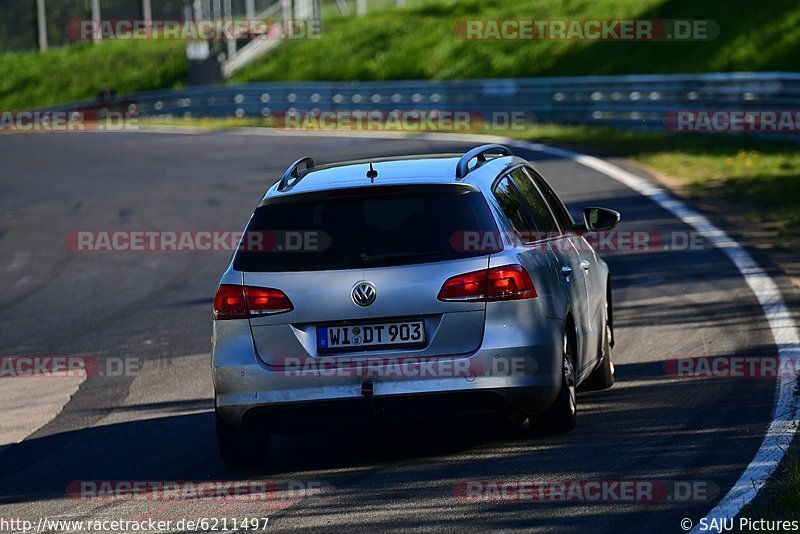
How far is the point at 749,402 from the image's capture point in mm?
8633

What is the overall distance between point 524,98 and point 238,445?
27.5 m

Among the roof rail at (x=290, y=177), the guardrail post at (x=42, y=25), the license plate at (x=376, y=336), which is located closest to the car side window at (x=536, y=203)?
the roof rail at (x=290, y=177)

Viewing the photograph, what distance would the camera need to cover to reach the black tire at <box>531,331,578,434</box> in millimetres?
7926

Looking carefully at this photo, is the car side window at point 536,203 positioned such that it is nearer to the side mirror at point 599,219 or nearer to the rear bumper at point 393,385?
the side mirror at point 599,219

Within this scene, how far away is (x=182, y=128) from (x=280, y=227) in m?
34.1

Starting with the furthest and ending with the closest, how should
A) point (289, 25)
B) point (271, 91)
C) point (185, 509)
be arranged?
point (289, 25) → point (271, 91) → point (185, 509)

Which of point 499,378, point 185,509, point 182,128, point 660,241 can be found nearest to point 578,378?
point 499,378

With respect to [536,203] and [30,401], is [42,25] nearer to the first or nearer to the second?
[30,401]

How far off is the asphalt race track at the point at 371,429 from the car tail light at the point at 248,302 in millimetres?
868

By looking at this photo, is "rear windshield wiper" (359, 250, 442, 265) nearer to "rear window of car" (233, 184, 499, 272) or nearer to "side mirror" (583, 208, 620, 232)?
"rear window of car" (233, 184, 499, 272)

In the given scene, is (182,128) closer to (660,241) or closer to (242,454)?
(660,241)

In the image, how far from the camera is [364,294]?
24.3ft

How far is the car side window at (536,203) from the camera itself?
28.4 ft

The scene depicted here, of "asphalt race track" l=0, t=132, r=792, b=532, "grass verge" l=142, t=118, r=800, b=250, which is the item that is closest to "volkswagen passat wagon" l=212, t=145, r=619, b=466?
"asphalt race track" l=0, t=132, r=792, b=532
